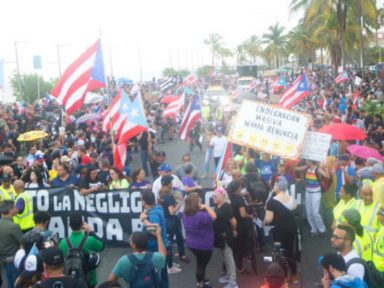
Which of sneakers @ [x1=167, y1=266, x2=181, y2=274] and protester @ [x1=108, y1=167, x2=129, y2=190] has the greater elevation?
protester @ [x1=108, y1=167, x2=129, y2=190]

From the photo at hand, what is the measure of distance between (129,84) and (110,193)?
37.8 meters

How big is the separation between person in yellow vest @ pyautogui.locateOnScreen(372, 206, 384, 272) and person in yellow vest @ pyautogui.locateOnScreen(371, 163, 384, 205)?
955 mm

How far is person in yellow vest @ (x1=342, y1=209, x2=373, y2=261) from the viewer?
5.93 m

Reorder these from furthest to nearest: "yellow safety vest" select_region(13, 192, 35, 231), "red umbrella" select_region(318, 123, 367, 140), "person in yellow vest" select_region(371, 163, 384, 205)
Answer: "red umbrella" select_region(318, 123, 367, 140) < "yellow safety vest" select_region(13, 192, 35, 231) < "person in yellow vest" select_region(371, 163, 384, 205)

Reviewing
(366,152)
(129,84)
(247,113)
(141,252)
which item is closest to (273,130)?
(247,113)

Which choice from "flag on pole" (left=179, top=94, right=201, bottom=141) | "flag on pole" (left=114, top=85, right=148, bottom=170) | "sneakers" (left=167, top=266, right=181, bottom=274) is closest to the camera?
"sneakers" (left=167, top=266, right=181, bottom=274)

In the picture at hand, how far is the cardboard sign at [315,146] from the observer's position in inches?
374

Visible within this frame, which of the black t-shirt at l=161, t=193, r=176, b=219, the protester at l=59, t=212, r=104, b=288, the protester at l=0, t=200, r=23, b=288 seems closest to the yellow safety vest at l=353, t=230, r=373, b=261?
the protester at l=59, t=212, r=104, b=288

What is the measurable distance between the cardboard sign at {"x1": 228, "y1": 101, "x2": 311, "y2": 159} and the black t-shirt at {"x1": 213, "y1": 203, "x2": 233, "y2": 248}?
2603 millimetres

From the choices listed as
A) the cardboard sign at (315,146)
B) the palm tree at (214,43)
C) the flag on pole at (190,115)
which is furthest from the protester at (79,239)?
the palm tree at (214,43)

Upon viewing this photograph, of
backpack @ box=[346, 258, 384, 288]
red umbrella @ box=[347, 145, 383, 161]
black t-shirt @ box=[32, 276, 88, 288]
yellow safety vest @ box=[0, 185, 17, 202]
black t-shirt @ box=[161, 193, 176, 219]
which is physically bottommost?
backpack @ box=[346, 258, 384, 288]

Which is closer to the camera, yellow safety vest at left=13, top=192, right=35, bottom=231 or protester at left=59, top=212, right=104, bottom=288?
protester at left=59, top=212, right=104, bottom=288

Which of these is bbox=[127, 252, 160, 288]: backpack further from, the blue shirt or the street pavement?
the blue shirt

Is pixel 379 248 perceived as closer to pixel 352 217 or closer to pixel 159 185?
pixel 352 217
